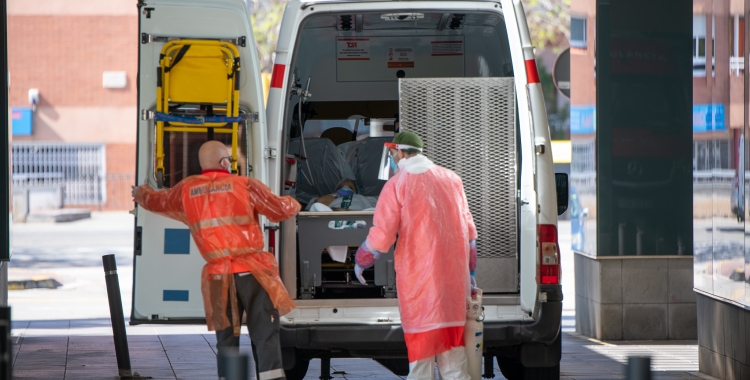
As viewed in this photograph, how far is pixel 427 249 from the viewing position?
566cm

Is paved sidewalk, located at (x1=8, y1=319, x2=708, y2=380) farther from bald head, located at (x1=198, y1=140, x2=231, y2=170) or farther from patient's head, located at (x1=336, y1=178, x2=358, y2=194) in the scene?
bald head, located at (x1=198, y1=140, x2=231, y2=170)

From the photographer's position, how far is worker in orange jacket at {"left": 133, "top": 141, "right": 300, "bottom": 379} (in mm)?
5609

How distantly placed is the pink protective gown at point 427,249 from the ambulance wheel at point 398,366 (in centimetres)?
122

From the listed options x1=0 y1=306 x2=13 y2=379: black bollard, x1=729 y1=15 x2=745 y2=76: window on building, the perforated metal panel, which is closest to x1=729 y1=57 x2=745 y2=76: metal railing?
x1=729 y1=15 x2=745 y2=76: window on building

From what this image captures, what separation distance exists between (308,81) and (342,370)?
2256 millimetres

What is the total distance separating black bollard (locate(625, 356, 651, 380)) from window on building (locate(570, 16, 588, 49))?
22.0 ft

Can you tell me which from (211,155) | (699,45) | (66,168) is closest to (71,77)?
(66,168)

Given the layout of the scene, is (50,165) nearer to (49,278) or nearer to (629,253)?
(49,278)

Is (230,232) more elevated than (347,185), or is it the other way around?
(347,185)

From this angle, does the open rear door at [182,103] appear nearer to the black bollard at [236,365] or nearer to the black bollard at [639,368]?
the black bollard at [236,365]

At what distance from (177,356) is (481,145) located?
140 inches

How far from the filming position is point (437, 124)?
6289mm

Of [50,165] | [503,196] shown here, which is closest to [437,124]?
[503,196]

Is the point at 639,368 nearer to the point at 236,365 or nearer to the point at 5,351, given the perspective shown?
Result: the point at 236,365
